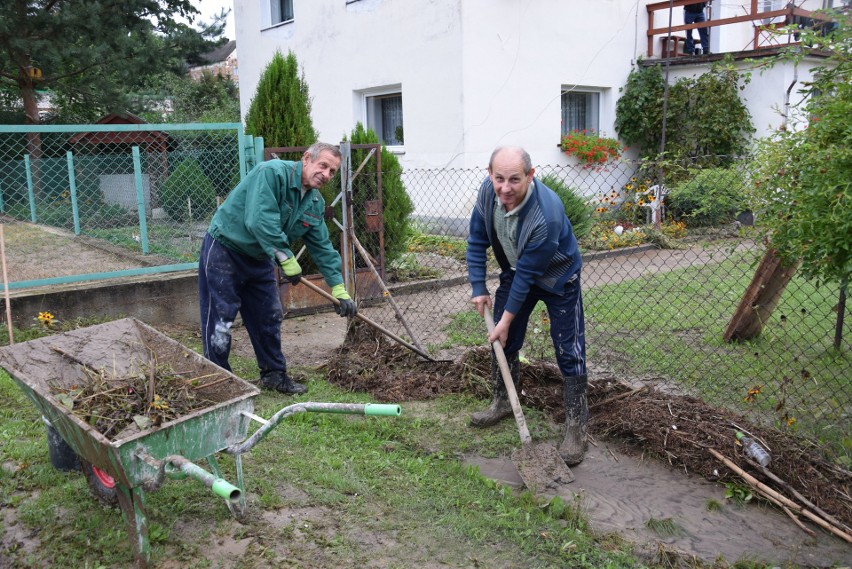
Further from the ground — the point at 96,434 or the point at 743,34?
the point at 743,34

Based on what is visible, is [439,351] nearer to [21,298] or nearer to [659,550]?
[659,550]

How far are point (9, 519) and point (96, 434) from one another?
1028mm

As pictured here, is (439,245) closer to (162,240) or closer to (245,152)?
(162,240)

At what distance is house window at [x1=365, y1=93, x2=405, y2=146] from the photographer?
12.4 meters

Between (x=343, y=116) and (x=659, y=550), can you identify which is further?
(x=343, y=116)

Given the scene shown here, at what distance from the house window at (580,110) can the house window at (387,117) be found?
115 inches

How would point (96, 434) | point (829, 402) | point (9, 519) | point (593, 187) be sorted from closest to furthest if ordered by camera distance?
point (96, 434) < point (9, 519) < point (829, 402) < point (593, 187)

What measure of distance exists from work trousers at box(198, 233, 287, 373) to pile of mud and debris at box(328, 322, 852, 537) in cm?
59

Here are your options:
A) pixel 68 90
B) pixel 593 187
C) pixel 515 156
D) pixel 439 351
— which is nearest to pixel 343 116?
pixel 593 187

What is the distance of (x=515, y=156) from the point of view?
356cm

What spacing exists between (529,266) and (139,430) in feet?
6.71

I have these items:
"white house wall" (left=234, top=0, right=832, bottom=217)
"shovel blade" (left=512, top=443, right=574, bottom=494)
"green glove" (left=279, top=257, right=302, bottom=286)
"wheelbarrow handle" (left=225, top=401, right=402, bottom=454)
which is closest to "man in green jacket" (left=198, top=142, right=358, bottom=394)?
"green glove" (left=279, top=257, right=302, bottom=286)

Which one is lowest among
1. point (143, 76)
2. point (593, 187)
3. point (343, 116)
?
point (593, 187)

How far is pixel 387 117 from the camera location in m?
12.7
